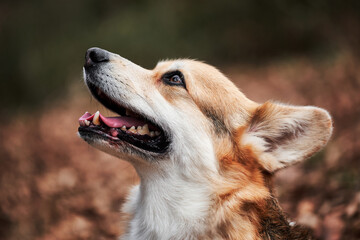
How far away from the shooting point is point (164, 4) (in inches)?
618

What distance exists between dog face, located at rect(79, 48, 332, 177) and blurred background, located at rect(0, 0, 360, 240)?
0.80 metres

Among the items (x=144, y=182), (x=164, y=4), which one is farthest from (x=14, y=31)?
(x=144, y=182)

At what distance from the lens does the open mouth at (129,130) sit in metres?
3.07

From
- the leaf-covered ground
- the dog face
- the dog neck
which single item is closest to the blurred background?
the leaf-covered ground

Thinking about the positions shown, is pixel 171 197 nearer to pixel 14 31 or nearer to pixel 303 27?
pixel 14 31

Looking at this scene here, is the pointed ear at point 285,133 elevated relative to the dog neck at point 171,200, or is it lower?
elevated

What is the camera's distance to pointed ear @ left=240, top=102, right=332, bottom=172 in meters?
2.88

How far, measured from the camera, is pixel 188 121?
319cm

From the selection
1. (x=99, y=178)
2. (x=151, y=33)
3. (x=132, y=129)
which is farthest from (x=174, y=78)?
(x=151, y=33)

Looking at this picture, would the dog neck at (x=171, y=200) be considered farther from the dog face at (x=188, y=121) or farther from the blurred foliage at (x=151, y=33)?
the blurred foliage at (x=151, y=33)

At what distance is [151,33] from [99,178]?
26.7 feet

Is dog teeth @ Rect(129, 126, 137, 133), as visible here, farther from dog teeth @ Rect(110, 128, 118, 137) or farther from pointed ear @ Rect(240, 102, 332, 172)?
pointed ear @ Rect(240, 102, 332, 172)

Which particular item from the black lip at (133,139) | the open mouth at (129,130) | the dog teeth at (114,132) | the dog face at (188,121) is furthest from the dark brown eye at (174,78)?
the dog teeth at (114,132)

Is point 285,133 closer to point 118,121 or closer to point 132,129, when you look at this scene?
point 132,129
